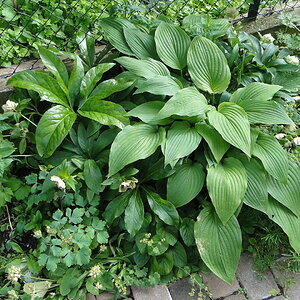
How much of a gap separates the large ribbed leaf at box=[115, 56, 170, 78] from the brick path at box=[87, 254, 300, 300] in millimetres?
1309

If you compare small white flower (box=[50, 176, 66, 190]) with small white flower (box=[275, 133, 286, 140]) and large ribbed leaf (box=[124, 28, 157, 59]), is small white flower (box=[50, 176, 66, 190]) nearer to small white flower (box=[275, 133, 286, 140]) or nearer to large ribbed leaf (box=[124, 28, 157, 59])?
large ribbed leaf (box=[124, 28, 157, 59])

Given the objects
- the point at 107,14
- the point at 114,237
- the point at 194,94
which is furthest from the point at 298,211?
the point at 107,14

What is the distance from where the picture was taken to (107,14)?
9.75ft

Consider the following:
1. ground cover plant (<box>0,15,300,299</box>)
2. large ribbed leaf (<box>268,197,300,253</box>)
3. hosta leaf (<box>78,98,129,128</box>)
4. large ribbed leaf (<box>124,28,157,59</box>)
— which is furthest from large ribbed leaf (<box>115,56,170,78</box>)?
large ribbed leaf (<box>268,197,300,253</box>)

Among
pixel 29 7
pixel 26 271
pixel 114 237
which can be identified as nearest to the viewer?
pixel 26 271

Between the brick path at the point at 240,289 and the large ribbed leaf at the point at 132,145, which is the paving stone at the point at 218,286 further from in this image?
the large ribbed leaf at the point at 132,145

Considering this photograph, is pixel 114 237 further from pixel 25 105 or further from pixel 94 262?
pixel 25 105

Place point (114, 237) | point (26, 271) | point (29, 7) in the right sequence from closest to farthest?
point (26, 271)
point (114, 237)
point (29, 7)

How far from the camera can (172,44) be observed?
103 inches

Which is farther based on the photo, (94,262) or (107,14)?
(107,14)

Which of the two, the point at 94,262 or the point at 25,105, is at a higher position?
the point at 25,105

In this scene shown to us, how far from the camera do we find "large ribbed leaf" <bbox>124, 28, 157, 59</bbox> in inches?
103

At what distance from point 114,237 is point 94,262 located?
0.21 meters

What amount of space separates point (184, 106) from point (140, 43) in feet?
2.25
